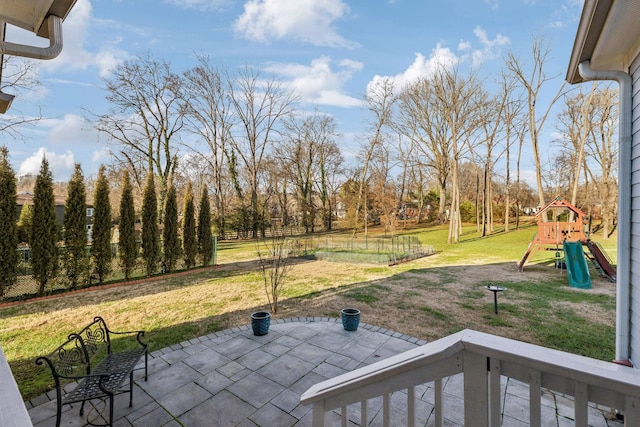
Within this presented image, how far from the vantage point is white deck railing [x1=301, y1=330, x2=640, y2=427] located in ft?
2.73

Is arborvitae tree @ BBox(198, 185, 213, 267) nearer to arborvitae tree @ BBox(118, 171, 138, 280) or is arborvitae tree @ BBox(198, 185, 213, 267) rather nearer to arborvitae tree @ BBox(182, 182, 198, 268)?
arborvitae tree @ BBox(182, 182, 198, 268)

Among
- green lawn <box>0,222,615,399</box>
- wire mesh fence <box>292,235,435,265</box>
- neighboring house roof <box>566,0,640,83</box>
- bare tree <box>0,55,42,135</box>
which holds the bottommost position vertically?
green lawn <box>0,222,615,399</box>

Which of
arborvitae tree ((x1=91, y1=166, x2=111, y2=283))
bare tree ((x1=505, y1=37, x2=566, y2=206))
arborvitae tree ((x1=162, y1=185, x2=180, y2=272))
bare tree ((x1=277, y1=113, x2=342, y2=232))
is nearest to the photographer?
arborvitae tree ((x1=91, y1=166, x2=111, y2=283))

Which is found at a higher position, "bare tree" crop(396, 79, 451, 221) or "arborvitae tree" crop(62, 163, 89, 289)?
"bare tree" crop(396, 79, 451, 221)

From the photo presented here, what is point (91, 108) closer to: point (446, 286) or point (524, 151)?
point (446, 286)

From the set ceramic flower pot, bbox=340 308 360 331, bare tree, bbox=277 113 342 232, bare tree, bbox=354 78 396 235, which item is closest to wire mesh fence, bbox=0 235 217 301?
ceramic flower pot, bbox=340 308 360 331

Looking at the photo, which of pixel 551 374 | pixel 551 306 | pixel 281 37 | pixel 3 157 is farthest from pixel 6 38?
pixel 281 37

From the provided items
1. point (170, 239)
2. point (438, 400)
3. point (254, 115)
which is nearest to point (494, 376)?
point (438, 400)

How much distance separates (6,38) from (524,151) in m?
27.2

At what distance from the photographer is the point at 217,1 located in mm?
8016

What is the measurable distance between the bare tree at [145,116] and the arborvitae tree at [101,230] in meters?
9.21

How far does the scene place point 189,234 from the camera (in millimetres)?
10602

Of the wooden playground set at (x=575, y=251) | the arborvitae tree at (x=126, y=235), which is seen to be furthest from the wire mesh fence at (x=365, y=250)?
the arborvitae tree at (x=126, y=235)

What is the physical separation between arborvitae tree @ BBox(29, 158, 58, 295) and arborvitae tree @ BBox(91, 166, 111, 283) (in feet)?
2.98
